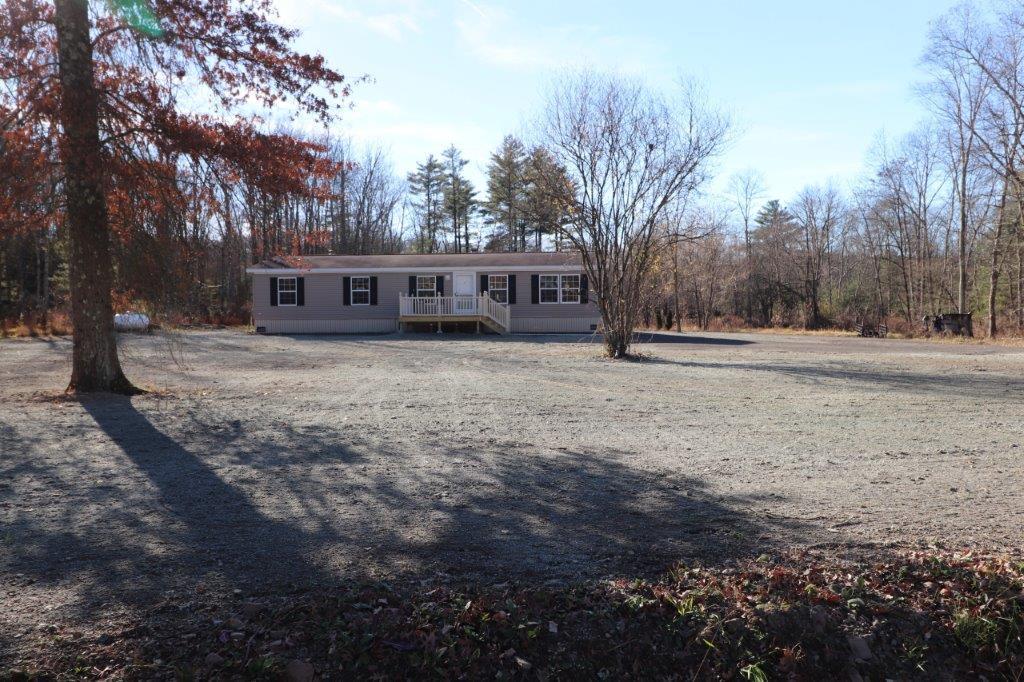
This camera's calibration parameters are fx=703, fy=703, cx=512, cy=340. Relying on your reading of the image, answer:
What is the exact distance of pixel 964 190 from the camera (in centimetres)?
2941

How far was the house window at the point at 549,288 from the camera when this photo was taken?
1045 inches

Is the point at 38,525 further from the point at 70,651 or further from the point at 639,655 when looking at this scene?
the point at 639,655

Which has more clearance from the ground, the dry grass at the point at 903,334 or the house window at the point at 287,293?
the house window at the point at 287,293

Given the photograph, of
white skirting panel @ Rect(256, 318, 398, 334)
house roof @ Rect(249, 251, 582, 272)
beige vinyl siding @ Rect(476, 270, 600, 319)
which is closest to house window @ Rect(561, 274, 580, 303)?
beige vinyl siding @ Rect(476, 270, 600, 319)

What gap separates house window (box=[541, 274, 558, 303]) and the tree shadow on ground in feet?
67.9

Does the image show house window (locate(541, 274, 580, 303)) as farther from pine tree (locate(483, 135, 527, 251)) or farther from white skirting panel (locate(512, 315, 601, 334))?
pine tree (locate(483, 135, 527, 251))

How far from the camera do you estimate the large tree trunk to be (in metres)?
8.28

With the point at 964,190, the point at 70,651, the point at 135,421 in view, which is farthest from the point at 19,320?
the point at 964,190

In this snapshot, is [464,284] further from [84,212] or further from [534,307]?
[84,212]

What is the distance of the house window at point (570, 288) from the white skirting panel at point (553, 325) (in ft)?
2.38

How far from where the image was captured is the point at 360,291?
26953 mm

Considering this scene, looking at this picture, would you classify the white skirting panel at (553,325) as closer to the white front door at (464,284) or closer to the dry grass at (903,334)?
the white front door at (464,284)

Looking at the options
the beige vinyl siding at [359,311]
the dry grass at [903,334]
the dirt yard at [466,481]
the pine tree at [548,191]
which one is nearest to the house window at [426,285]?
the beige vinyl siding at [359,311]

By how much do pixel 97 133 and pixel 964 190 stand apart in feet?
105
